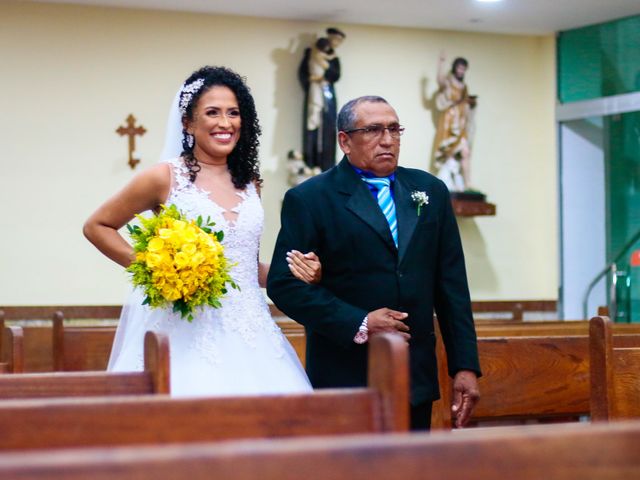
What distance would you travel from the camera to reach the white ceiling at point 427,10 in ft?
32.0

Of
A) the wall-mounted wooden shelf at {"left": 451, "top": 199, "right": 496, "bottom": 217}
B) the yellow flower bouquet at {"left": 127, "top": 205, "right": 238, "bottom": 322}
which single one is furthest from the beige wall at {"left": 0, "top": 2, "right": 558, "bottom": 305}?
the yellow flower bouquet at {"left": 127, "top": 205, "right": 238, "bottom": 322}

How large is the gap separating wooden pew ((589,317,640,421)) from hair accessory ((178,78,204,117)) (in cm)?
161

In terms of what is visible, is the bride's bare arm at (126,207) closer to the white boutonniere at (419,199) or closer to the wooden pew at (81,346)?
the white boutonniere at (419,199)

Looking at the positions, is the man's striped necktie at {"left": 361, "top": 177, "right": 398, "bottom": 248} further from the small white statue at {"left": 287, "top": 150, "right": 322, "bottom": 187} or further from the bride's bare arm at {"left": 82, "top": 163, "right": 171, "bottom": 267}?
the small white statue at {"left": 287, "top": 150, "right": 322, "bottom": 187}

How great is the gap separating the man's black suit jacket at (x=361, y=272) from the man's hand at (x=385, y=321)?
9cm

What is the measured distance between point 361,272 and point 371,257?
55mm

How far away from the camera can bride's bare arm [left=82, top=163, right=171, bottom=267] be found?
4.22 meters

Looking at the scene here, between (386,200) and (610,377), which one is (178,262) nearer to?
(386,200)

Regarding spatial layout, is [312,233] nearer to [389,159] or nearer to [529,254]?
[389,159]

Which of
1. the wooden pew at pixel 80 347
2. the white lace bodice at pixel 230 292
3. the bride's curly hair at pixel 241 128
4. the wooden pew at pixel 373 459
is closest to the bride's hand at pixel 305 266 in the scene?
the white lace bodice at pixel 230 292

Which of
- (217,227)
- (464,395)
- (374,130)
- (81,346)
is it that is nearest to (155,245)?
(217,227)

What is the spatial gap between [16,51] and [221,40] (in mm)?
1720

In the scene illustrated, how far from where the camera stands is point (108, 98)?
9.96 m

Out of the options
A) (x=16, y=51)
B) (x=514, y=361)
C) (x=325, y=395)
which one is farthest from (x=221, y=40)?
(x=325, y=395)
